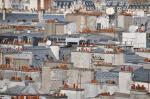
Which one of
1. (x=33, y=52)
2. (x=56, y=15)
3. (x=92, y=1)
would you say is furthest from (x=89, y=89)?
(x=92, y=1)

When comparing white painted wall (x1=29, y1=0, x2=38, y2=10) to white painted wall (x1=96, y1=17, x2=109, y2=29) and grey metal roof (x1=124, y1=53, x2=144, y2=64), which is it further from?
grey metal roof (x1=124, y1=53, x2=144, y2=64)

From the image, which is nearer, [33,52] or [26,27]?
[33,52]

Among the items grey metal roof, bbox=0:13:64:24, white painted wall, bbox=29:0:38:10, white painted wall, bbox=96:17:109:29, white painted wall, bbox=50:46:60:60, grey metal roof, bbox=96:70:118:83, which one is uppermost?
grey metal roof, bbox=96:70:118:83

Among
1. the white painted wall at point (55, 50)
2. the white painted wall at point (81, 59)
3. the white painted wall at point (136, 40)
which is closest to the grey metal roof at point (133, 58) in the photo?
the white painted wall at point (81, 59)

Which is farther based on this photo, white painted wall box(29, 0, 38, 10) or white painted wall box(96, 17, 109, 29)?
white painted wall box(29, 0, 38, 10)

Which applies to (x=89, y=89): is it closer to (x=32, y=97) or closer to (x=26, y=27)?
(x=32, y=97)

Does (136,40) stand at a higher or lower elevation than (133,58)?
lower

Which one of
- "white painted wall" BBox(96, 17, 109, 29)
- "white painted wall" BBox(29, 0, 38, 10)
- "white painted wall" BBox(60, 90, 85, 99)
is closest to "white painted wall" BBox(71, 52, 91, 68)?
"white painted wall" BBox(60, 90, 85, 99)

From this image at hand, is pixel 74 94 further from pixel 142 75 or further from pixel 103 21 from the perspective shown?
pixel 103 21

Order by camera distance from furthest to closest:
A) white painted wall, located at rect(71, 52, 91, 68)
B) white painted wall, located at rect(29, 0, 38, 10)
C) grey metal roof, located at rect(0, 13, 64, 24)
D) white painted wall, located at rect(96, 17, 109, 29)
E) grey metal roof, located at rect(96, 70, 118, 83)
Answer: white painted wall, located at rect(29, 0, 38, 10), grey metal roof, located at rect(0, 13, 64, 24), white painted wall, located at rect(96, 17, 109, 29), white painted wall, located at rect(71, 52, 91, 68), grey metal roof, located at rect(96, 70, 118, 83)

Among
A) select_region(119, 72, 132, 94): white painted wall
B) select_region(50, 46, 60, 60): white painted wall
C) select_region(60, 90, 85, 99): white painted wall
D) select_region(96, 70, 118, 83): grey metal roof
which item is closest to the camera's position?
select_region(60, 90, 85, 99): white painted wall

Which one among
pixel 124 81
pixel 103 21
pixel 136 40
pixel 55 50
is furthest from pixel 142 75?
pixel 103 21
